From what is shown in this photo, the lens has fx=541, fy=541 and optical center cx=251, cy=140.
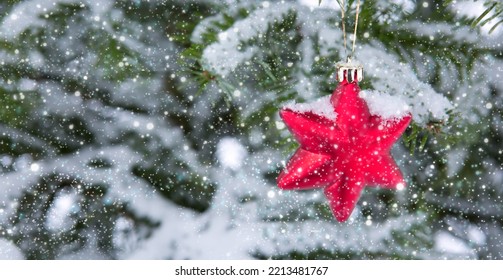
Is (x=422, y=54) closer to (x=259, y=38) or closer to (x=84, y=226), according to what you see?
(x=259, y=38)

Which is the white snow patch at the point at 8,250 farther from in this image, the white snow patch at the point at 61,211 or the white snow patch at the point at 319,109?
the white snow patch at the point at 319,109

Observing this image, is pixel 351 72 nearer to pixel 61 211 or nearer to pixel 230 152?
pixel 230 152

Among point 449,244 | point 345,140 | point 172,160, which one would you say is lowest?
point 449,244

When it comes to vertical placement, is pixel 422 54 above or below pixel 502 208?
above

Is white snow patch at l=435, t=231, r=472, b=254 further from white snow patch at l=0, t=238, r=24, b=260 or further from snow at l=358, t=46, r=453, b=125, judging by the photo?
white snow patch at l=0, t=238, r=24, b=260

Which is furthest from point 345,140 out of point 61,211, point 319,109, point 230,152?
point 61,211

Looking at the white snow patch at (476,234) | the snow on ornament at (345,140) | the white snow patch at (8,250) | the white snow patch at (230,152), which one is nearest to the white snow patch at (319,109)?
the snow on ornament at (345,140)
